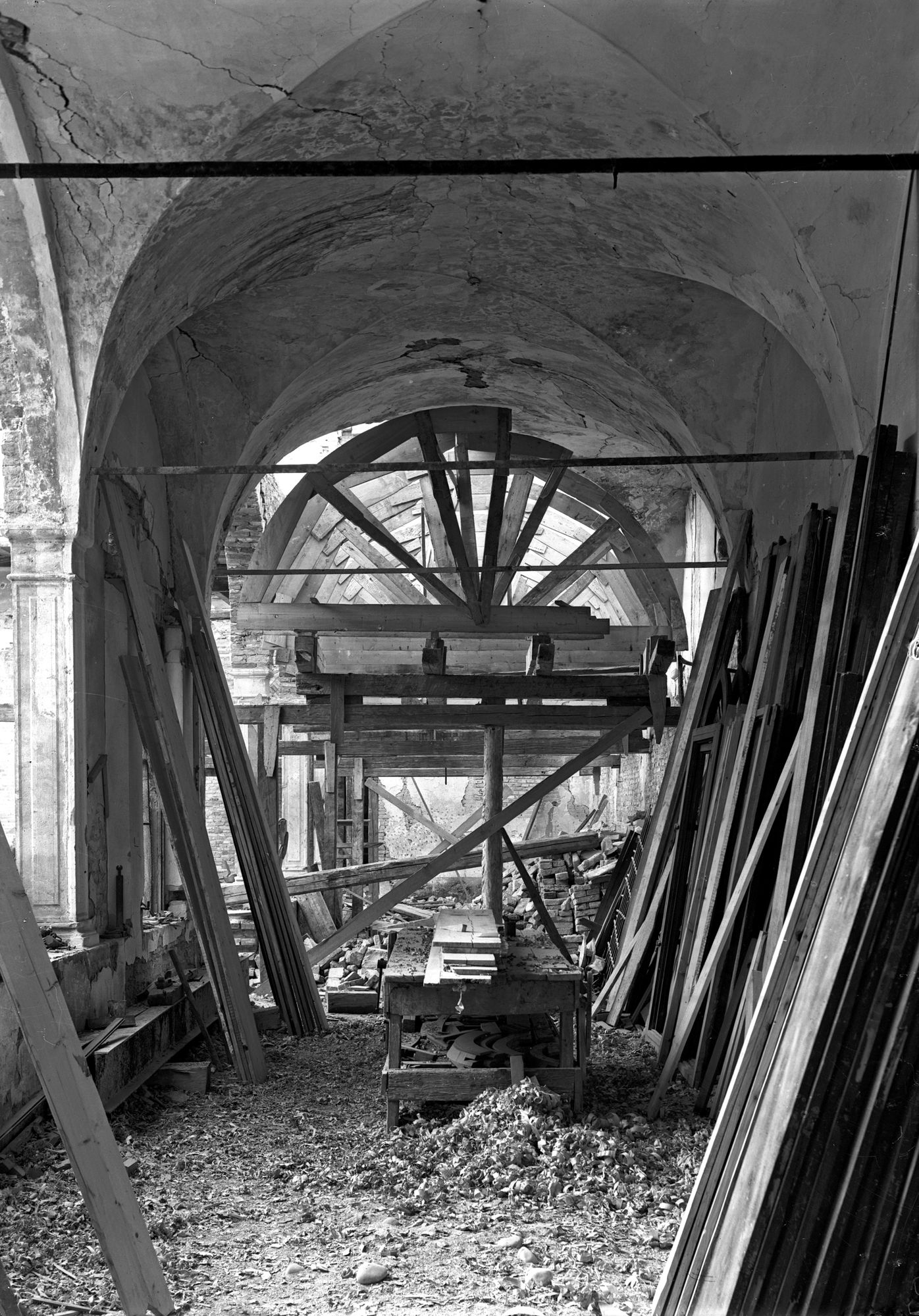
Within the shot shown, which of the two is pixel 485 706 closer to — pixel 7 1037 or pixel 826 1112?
pixel 7 1037

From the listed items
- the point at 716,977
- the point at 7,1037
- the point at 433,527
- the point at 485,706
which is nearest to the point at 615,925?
the point at 485,706

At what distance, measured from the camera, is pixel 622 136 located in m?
6.63

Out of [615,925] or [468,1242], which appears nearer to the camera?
[468,1242]

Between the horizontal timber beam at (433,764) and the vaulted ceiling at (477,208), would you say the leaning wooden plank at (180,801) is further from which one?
the horizontal timber beam at (433,764)

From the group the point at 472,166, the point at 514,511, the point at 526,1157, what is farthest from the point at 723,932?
the point at 514,511

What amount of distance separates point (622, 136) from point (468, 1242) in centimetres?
577

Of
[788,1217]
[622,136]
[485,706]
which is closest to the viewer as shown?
[788,1217]

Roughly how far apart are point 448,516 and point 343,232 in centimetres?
343

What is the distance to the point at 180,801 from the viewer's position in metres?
7.52

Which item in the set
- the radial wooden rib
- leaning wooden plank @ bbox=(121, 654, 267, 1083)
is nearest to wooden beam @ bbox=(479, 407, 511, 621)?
the radial wooden rib

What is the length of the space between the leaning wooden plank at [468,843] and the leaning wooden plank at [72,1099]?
6359mm

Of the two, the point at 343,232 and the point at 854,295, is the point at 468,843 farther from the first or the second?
the point at 854,295

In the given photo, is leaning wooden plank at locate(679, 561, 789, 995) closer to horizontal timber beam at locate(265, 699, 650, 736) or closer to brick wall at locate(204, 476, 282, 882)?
horizontal timber beam at locate(265, 699, 650, 736)

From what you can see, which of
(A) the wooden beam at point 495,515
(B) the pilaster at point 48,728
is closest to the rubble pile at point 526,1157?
(B) the pilaster at point 48,728
